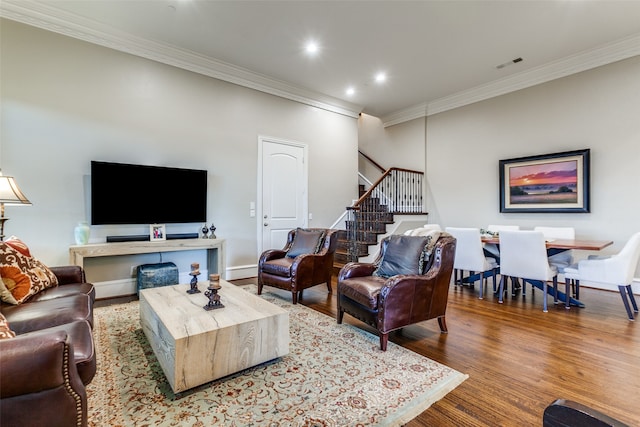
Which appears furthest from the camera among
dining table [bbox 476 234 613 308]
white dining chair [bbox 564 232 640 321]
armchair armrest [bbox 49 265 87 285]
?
dining table [bbox 476 234 613 308]

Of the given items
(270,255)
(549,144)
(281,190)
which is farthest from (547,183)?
(270,255)

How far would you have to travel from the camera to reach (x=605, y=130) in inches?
178

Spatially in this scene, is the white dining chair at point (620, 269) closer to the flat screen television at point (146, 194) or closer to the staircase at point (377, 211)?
the staircase at point (377, 211)

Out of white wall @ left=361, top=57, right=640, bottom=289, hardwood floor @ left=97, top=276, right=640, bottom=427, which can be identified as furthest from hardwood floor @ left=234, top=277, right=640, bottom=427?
white wall @ left=361, top=57, right=640, bottom=289

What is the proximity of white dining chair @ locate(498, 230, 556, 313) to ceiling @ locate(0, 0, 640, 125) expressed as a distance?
8.72 feet

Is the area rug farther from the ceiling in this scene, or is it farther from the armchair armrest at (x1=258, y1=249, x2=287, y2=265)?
the ceiling

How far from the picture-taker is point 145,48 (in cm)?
419

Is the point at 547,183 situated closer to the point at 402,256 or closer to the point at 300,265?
the point at 402,256

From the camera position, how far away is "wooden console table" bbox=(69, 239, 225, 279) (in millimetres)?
3461

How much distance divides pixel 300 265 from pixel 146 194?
232 centimetres

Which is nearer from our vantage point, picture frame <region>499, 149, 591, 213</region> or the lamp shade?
the lamp shade

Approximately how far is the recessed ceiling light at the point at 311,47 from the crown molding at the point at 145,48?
3.52ft

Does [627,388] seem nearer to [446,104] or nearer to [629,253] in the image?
[629,253]

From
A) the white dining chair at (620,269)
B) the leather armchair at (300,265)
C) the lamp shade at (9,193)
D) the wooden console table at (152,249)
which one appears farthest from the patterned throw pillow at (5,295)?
the white dining chair at (620,269)
